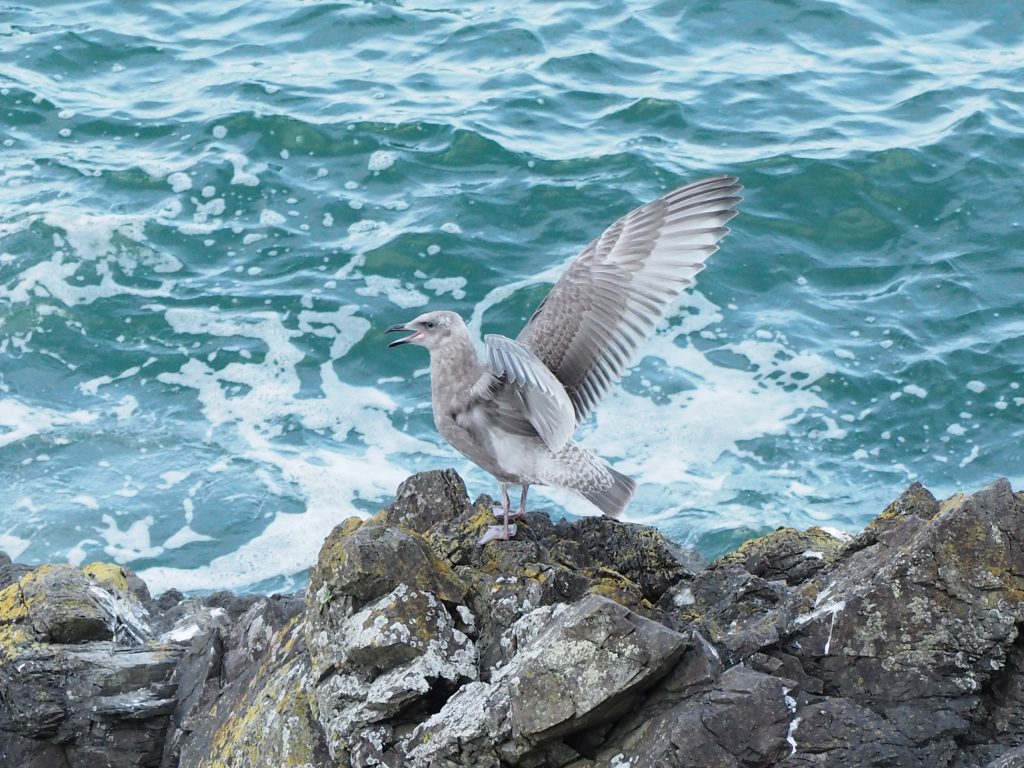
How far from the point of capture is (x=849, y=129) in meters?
15.7

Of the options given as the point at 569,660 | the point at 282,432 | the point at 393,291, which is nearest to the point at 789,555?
the point at 569,660

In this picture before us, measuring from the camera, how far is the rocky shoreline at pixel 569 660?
4.70 meters

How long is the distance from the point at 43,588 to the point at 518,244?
8167 millimetres

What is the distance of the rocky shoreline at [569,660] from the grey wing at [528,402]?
1.51 ft

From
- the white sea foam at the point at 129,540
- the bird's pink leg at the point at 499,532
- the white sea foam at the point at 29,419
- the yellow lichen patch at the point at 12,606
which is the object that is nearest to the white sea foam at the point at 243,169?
the white sea foam at the point at 29,419

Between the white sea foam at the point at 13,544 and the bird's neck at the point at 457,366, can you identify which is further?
the white sea foam at the point at 13,544

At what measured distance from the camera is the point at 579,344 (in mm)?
7387

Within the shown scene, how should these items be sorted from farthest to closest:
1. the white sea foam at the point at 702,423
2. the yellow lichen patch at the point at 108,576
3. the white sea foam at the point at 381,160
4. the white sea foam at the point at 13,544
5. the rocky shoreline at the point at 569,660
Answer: the white sea foam at the point at 381,160
the white sea foam at the point at 702,423
the white sea foam at the point at 13,544
the yellow lichen patch at the point at 108,576
the rocky shoreline at the point at 569,660

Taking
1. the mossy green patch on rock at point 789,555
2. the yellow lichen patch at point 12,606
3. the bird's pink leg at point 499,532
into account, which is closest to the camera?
the bird's pink leg at point 499,532

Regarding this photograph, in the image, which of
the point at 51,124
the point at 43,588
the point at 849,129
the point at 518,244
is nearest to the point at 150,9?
the point at 51,124

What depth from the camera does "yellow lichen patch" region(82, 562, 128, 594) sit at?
7227 millimetres

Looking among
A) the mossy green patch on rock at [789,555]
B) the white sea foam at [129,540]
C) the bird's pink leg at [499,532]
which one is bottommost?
the white sea foam at [129,540]

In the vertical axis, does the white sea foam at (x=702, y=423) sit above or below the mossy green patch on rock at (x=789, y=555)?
below

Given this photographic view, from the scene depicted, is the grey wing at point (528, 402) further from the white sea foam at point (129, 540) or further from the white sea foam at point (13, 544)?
the white sea foam at point (13, 544)
